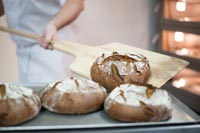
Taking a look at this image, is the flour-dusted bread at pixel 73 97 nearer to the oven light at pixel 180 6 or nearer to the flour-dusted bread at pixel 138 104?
the flour-dusted bread at pixel 138 104

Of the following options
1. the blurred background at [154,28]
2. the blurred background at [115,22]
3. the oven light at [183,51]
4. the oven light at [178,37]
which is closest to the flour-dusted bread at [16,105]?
the blurred background at [115,22]

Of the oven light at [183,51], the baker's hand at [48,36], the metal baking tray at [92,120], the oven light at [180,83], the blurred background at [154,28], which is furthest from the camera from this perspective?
the oven light at [180,83]

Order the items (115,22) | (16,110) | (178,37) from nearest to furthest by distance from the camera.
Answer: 1. (16,110)
2. (115,22)
3. (178,37)

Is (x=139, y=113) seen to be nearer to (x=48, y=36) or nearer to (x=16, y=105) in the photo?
(x=16, y=105)

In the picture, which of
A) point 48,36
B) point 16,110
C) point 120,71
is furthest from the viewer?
point 48,36

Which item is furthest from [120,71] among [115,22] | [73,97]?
[115,22]

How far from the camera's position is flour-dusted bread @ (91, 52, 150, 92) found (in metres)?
Result: 0.65

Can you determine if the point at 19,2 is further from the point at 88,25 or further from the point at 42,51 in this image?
the point at 88,25

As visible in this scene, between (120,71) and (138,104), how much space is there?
0.49 feet

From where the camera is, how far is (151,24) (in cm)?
247

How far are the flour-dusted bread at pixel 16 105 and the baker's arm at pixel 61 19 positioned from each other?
0.57 metres

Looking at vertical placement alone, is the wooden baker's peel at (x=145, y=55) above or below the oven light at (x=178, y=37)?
above

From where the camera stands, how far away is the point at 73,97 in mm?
566

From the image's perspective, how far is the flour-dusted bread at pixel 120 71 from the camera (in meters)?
0.65
